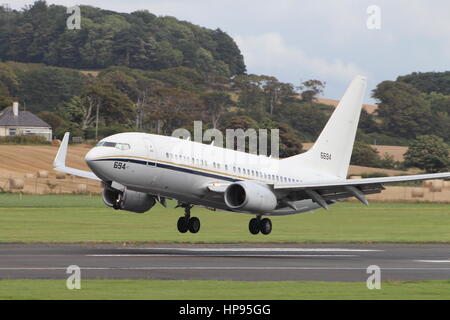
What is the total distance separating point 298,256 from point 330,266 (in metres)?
5.84

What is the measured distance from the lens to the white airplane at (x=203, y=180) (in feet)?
149

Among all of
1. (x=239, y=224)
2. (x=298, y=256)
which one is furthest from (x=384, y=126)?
(x=298, y=256)

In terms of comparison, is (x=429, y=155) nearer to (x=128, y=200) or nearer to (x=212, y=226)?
(x=212, y=226)

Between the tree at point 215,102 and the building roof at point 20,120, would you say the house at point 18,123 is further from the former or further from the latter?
the tree at point 215,102

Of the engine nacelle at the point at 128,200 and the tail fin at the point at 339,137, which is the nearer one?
the engine nacelle at the point at 128,200

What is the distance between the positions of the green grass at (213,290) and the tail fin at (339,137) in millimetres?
25155

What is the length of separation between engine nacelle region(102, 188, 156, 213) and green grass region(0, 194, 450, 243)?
4450 millimetres

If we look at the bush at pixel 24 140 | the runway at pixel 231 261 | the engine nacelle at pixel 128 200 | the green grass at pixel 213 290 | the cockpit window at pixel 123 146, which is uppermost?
the bush at pixel 24 140

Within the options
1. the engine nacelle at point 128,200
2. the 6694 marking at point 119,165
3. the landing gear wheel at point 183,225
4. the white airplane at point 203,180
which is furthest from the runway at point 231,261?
the 6694 marking at point 119,165

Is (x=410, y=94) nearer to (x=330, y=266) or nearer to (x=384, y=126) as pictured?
(x=384, y=126)

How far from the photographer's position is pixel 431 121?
175250mm

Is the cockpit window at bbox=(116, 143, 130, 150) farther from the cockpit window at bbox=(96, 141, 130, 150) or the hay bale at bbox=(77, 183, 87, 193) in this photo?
the hay bale at bbox=(77, 183, 87, 193)

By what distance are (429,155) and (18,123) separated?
70.6 metres
